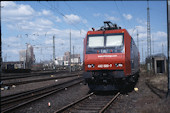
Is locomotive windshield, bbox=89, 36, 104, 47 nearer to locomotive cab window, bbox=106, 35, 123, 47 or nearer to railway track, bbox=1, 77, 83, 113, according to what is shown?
locomotive cab window, bbox=106, 35, 123, 47

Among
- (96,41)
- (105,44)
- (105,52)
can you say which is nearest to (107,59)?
(105,52)

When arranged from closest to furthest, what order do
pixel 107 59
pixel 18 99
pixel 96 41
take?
1. pixel 18 99
2. pixel 107 59
3. pixel 96 41

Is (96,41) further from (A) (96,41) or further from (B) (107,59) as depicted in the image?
(B) (107,59)

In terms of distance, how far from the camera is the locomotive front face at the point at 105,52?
11.7 meters

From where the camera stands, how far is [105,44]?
12398mm

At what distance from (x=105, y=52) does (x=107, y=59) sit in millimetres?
466

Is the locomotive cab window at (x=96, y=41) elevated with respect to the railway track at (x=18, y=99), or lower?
elevated

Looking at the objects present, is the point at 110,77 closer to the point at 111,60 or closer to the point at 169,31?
the point at 111,60

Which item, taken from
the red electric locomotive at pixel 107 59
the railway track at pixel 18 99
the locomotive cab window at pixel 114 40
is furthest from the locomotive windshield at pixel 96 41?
the railway track at pixel 18 99

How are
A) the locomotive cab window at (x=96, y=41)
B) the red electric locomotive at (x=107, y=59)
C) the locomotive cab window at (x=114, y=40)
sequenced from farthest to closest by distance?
the locomotive cab window at (x=96, y=41)
the locomotive cab window at (x=114, y=40)
the red electric locomotive at (x=107, y=59)

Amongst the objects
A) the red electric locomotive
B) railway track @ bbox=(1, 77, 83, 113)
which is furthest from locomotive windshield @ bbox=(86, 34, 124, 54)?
railway track @ bbox=(1, 77, 83, 113)

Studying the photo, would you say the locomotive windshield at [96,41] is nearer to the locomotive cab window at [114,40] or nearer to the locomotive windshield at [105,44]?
the locomotive windshield at [105,44]

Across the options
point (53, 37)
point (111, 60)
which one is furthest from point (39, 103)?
point (53, 37)

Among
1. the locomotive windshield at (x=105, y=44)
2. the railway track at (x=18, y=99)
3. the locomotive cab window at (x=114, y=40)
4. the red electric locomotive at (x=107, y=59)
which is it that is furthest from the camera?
the locomotive cab window at (x=114, y=40)
